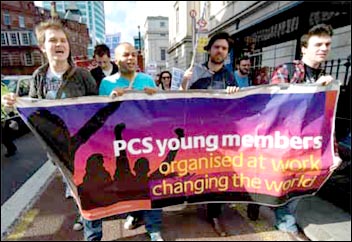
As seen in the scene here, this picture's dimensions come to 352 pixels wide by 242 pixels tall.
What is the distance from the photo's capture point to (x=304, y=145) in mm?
1282

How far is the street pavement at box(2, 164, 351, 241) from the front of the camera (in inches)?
81.4

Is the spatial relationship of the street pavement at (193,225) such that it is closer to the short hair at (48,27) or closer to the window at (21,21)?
the short hair at (48,27)

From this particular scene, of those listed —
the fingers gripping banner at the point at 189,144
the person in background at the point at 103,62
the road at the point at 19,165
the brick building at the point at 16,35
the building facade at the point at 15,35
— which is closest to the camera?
the fingers gripping banner at the point at 189,144

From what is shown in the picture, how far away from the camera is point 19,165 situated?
14.1 feet

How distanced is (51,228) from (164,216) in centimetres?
89

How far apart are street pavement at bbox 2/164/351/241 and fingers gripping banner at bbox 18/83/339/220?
89cm

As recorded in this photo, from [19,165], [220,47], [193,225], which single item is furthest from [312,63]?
[19,165]

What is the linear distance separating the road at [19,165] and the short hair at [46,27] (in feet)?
8.93

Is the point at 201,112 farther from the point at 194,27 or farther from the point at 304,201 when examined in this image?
the point at 304,201

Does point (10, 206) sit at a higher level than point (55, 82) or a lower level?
lower

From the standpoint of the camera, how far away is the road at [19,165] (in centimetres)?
344

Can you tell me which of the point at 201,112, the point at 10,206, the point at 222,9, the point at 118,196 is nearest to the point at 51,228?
the point at 10,206

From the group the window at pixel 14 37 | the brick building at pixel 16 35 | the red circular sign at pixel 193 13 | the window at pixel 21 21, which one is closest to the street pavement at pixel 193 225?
the red circular sign at pixel 193 13

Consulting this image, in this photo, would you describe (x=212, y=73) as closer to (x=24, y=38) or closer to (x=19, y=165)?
(x=19, y=165)
